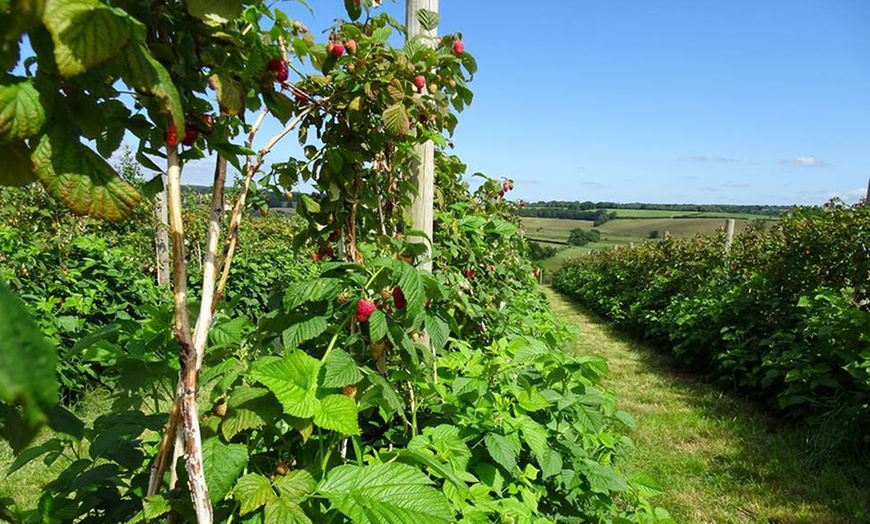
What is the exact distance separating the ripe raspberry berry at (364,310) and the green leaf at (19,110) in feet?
3.23

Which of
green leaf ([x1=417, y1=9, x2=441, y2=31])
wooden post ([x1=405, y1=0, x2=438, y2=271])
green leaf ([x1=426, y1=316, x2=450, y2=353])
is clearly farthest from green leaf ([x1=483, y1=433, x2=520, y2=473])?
green leaf ([x1=417, y1=9, x2=441, y2=31])

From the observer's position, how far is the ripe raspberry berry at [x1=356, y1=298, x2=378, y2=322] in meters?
1.50

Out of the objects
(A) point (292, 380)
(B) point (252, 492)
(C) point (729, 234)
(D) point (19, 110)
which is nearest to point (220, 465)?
(B) point (252, 492)

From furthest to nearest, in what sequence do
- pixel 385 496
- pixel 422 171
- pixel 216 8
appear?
pixel 422 171 < pixel 385 496 < pixel 216 8

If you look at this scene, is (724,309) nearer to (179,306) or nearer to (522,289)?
(522,289)

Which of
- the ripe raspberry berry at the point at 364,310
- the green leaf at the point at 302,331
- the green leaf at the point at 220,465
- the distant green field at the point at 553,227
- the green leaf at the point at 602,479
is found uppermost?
the ripe raspberry berry at the point at 364,310

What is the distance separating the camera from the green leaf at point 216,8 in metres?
0.76

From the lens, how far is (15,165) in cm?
62

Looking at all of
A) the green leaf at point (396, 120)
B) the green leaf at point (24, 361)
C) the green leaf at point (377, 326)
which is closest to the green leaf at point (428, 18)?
the green leaf at point (396, 120)

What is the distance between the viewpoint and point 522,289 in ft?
15.9

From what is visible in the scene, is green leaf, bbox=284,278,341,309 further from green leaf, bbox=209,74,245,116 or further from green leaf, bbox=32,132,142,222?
green leaf, bbox=32,132,142,222

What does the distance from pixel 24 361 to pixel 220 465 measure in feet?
3.15

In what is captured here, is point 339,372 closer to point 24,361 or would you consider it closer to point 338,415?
point 338,415

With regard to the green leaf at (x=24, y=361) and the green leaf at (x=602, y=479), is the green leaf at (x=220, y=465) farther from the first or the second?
the green leaf at (x=602, y=479)
